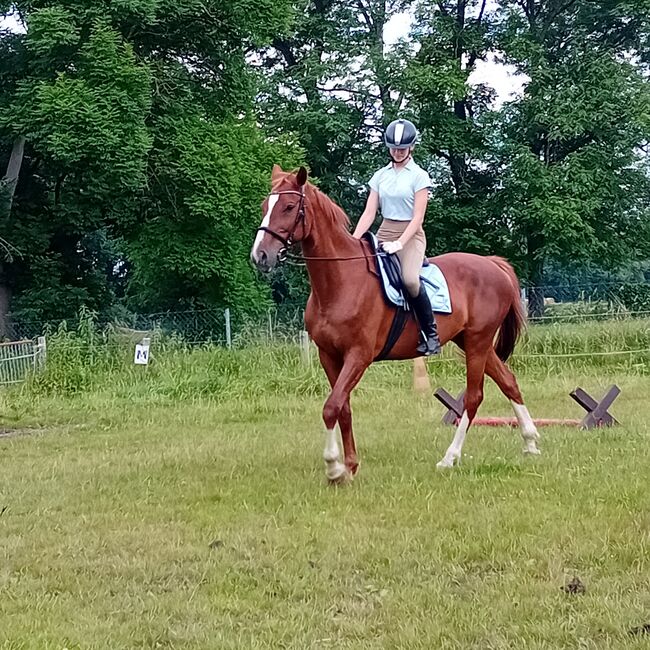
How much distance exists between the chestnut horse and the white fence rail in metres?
8.84

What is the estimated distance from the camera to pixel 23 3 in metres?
21.0

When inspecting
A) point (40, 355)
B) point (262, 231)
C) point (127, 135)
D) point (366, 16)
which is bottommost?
point (40, 355)

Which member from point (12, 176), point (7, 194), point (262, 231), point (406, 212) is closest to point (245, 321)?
point (7, 194)

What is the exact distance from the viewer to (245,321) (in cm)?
2433

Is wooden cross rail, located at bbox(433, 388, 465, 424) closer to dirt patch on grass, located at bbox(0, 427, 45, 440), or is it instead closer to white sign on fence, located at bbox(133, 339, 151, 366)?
dirt patch on grass, located at bbox(0, 427, 45, 440)

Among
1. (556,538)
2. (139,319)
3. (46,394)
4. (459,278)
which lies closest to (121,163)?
(139,319)

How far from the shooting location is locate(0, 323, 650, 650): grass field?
13.2 ft

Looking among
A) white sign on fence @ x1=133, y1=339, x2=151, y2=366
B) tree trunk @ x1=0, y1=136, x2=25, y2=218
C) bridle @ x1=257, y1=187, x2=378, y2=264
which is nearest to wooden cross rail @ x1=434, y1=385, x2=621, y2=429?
bridle @ x1=257, y1=187, x2=378, y2=264

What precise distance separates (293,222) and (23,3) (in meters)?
17.2

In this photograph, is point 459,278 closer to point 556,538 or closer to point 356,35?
point 556,538

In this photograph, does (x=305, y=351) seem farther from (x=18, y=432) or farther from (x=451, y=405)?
(x=451, y=405)

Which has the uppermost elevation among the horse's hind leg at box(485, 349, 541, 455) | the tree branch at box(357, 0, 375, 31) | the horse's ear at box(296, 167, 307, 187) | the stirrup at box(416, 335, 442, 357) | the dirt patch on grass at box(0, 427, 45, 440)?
the tree branch at box(357, 0, 375, 31)

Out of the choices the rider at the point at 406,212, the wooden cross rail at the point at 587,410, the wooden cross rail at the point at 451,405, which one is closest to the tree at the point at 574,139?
the wooden cross rail at the point at 451,405

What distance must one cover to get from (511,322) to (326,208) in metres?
2.70
